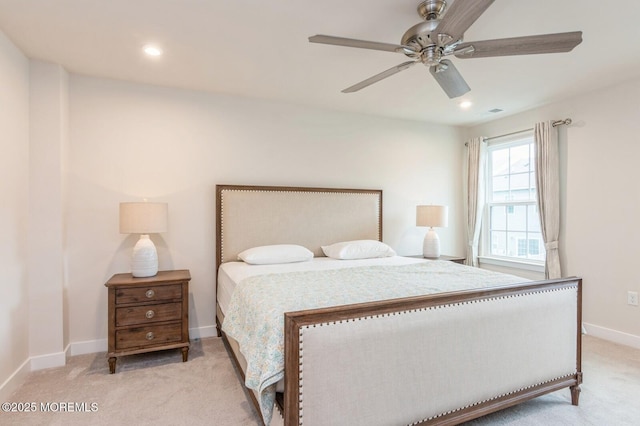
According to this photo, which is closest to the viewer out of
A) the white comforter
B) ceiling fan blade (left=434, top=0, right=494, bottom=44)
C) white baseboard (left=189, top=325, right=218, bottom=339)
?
ceiling fan blade (left=434, top=0, right=494, bottom=44)

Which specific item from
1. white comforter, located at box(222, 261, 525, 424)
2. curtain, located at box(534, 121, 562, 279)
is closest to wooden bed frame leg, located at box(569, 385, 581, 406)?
white comforter, located at box(222, 261, 525, 424)

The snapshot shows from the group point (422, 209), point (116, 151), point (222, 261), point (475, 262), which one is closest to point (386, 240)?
point (422, 209)

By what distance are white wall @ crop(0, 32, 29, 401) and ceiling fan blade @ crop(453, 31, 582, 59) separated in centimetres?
298

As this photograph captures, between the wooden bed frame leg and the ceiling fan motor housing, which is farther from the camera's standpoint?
the wooden bed frame leg

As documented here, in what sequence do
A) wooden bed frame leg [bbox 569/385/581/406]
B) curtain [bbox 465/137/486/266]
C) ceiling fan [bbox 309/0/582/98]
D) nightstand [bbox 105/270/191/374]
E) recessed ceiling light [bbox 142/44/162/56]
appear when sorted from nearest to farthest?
ceiling fan [bbox 309/0/582/98] < wooden bed frame leg [bbox 569/385/581/406] < recessed ceiling light [bbox 142/44/162/56] < nightstand [bbox 105/270/191/374] < curtain [bbox 465/137/486/266]

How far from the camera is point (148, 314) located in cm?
270

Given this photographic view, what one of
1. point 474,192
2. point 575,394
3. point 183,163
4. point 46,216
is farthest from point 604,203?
point 46,216

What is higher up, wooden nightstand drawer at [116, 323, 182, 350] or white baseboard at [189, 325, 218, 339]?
wooden nightstand drawer at [116, 323, 182, 350]

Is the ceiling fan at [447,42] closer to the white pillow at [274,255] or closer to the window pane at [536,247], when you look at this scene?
the white pillow at [274,255]

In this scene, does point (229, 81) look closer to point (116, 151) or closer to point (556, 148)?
point (116, 151)

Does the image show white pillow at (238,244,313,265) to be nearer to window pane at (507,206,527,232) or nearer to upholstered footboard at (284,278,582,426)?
upholstered footboard at (284,278,582,426)

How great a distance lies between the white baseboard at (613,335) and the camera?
3.04 meters

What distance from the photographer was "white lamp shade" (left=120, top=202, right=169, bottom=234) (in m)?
2.74

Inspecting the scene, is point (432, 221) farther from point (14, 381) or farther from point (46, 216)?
point (14, 381)
